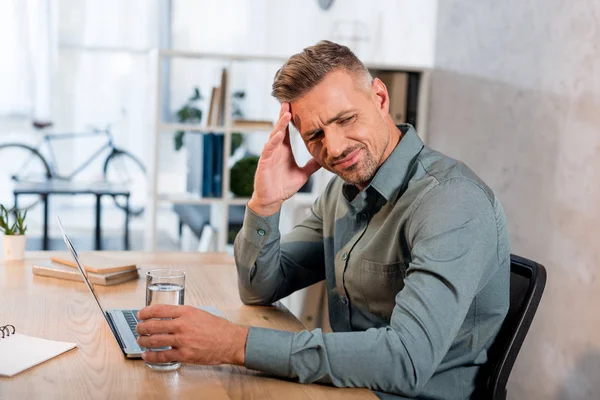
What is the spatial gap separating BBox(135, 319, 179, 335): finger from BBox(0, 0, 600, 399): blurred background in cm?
143

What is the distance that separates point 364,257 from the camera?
5.15ft

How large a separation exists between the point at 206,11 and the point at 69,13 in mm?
1226

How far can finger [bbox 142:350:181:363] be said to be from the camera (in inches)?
49.6

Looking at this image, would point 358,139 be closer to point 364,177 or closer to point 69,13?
point 364,177

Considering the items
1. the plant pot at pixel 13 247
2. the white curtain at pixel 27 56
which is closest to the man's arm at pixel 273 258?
the plant pot at pixel 13 247

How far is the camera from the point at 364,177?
1584 mm

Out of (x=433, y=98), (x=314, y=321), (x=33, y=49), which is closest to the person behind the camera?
(x=314, y=321)

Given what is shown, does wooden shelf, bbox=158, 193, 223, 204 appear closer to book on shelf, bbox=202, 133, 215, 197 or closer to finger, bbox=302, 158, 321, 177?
book on shelf, bbox=202, 133, 215, 197

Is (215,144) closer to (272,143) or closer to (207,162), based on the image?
(207,162)

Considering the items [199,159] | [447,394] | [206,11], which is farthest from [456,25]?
[206,11]

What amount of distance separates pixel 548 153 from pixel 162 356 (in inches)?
64.3

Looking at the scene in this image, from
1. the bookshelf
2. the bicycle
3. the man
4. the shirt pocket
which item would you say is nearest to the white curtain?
the bicycle

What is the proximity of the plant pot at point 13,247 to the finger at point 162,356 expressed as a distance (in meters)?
0.97

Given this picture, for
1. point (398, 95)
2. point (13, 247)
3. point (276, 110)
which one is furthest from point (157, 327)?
point (276, 110)
